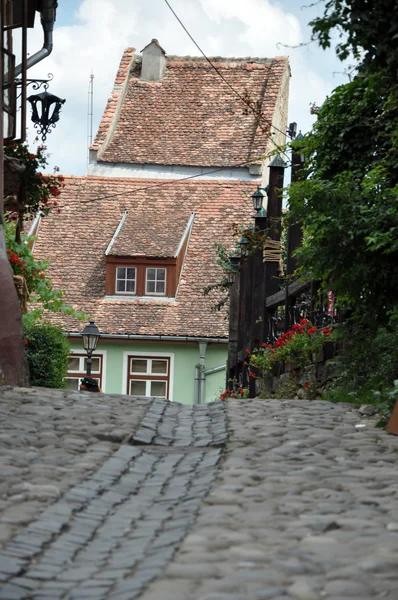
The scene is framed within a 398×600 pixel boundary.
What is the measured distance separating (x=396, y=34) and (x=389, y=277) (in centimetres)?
465

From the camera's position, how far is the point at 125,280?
31.2 metres


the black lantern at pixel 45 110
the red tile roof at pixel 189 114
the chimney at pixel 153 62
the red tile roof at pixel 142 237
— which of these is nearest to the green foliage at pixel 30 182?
the black lantern at pixel 45 110

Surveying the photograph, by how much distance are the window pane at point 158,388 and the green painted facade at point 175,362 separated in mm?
250

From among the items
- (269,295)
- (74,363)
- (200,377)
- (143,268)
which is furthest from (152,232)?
(269,295)

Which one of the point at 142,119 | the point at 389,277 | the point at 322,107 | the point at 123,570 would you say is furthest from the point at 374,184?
→ the point at 142,119

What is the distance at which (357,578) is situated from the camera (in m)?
4.38

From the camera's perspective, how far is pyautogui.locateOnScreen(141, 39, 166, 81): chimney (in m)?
39.8

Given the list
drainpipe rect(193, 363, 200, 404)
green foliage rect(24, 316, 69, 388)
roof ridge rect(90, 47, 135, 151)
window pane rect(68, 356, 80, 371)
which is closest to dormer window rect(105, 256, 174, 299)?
window pane rect(68, 356, 80, 371)

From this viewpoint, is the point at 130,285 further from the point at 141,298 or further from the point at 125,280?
the point at 141,298

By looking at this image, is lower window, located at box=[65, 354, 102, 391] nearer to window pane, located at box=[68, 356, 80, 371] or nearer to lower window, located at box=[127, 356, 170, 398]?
window pane, located at box=[68, 356, 80, 371]

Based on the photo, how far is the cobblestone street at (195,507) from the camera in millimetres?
4461

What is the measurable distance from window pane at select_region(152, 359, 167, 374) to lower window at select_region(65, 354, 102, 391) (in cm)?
146

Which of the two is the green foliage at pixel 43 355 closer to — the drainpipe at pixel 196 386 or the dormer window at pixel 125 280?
the drainpipe at pixel 196 386

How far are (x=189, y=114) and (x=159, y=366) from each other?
1143 centimetres
